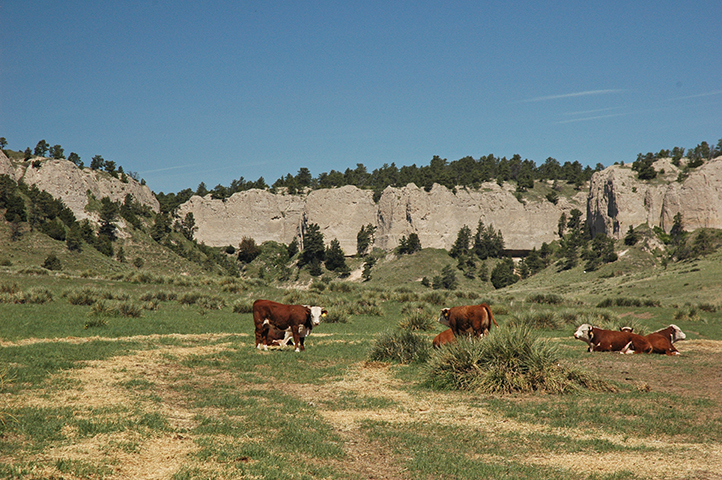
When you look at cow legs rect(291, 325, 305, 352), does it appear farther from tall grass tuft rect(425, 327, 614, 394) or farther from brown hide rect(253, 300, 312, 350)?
tall grass tuft rect(425, 327, 614, 394)

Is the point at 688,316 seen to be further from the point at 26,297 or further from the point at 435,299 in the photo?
the point at 26,297

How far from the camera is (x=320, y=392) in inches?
463

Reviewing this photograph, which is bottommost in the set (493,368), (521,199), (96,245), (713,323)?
(713,323)

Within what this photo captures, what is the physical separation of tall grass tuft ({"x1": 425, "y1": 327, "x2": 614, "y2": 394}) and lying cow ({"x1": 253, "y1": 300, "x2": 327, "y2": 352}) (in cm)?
568

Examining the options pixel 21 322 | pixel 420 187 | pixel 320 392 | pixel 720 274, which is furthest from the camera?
pixel 420 187

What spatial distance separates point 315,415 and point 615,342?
12.7 m

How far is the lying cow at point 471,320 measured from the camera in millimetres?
15117

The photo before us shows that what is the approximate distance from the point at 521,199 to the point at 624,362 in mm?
114243

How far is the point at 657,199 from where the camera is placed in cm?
10088

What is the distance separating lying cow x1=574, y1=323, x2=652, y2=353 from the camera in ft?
59.6

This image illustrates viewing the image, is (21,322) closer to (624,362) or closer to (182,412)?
(182,412)

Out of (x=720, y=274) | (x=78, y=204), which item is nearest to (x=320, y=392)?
(x=720, y=274)

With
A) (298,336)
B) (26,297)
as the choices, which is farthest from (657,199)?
(26,297)

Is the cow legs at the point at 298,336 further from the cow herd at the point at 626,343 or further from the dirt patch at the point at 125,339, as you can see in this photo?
the cow herd at the point at 626,343
